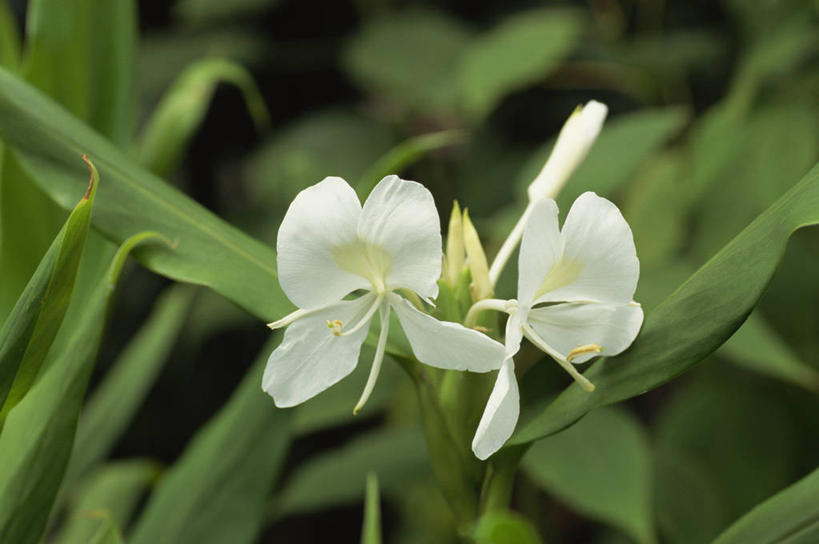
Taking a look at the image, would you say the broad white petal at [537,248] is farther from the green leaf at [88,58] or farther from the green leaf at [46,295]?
the green leaf at [88,58]

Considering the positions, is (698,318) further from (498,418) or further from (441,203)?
(441,203)

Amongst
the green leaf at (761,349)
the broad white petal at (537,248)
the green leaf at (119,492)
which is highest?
the broad white petal at (537,248)

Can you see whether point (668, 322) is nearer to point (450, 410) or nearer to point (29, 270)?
point (450, 410)

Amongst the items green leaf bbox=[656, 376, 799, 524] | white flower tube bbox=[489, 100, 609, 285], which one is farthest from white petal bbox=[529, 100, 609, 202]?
green leaf bbox=[656, 376, 799, 524]

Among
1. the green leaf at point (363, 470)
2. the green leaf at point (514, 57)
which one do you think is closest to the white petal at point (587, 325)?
the green leaf at point (363, 470)

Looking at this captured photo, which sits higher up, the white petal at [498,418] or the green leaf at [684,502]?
the white petal at [498,418]

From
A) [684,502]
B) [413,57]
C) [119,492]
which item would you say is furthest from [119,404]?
[413,57]
